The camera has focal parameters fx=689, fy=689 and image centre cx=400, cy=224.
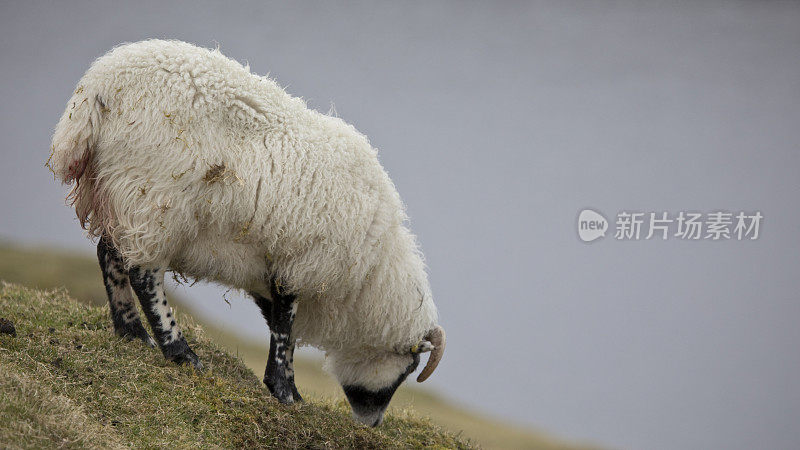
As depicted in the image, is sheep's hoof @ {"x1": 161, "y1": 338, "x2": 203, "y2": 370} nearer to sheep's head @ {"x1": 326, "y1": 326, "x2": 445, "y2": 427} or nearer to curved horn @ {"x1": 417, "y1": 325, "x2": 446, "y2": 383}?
sheep's head @ {"x1": 326, "y1": 326, "x2": 445, "y2": 427}

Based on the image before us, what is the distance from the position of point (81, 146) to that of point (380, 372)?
564 cm

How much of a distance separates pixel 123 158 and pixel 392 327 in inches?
182

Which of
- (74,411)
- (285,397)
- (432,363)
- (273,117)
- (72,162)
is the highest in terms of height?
(273,117)

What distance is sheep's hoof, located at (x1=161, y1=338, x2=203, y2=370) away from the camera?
9406 mm

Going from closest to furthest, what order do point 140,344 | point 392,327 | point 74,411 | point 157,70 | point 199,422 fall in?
1. point 74,411
2. point 199,422
3. point 157,70
4. point 140,344
5. point 392,327

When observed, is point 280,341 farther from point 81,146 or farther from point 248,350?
point 248,350

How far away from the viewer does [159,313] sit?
9.20 metres

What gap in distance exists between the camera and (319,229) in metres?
9.29

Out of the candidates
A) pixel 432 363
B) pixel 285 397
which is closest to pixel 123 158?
pixel 285 397

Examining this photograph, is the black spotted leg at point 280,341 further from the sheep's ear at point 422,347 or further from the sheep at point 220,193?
the sheep's ear at point 422,347

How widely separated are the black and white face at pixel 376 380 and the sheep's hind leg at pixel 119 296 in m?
3.33

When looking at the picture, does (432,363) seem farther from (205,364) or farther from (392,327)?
(205,364)

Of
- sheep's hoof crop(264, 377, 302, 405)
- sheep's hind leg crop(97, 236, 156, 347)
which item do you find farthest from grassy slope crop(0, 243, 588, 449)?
sheep's hind leg crop(97, 236, 156, 347)

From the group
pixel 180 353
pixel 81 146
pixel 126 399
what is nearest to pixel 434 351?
pixel 180 353
